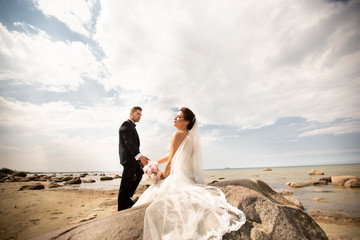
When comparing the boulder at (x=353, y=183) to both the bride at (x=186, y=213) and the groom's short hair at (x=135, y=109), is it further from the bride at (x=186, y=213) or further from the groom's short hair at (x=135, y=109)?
the groom's short hair at (x=135, y=109)

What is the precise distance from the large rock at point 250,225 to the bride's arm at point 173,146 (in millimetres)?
1020

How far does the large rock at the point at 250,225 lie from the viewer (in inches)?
89.6

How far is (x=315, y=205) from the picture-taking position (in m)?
8.52

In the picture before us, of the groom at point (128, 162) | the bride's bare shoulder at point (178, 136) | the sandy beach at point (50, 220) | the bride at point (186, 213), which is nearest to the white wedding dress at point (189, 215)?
the bride at point (186, 213)

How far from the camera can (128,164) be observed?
202 inches

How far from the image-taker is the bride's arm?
3705mm

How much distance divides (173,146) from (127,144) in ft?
6.53

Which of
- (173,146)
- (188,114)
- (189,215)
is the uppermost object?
(188,114)

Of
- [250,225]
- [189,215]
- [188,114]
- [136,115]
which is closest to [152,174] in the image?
[189,215]

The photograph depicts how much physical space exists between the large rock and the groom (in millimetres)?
2252

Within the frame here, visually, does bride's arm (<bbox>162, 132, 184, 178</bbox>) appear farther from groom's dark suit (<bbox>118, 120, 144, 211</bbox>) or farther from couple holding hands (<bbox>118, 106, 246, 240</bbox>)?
groom's dark suit (<bbox>118, 120, 144, 211</bbox>)

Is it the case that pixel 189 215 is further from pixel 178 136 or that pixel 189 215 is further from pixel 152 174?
pixel 178 136

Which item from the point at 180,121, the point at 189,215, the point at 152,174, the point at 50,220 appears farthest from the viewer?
the point at 50,220

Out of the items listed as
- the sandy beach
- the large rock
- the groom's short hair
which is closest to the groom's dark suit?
the groom's short hair
